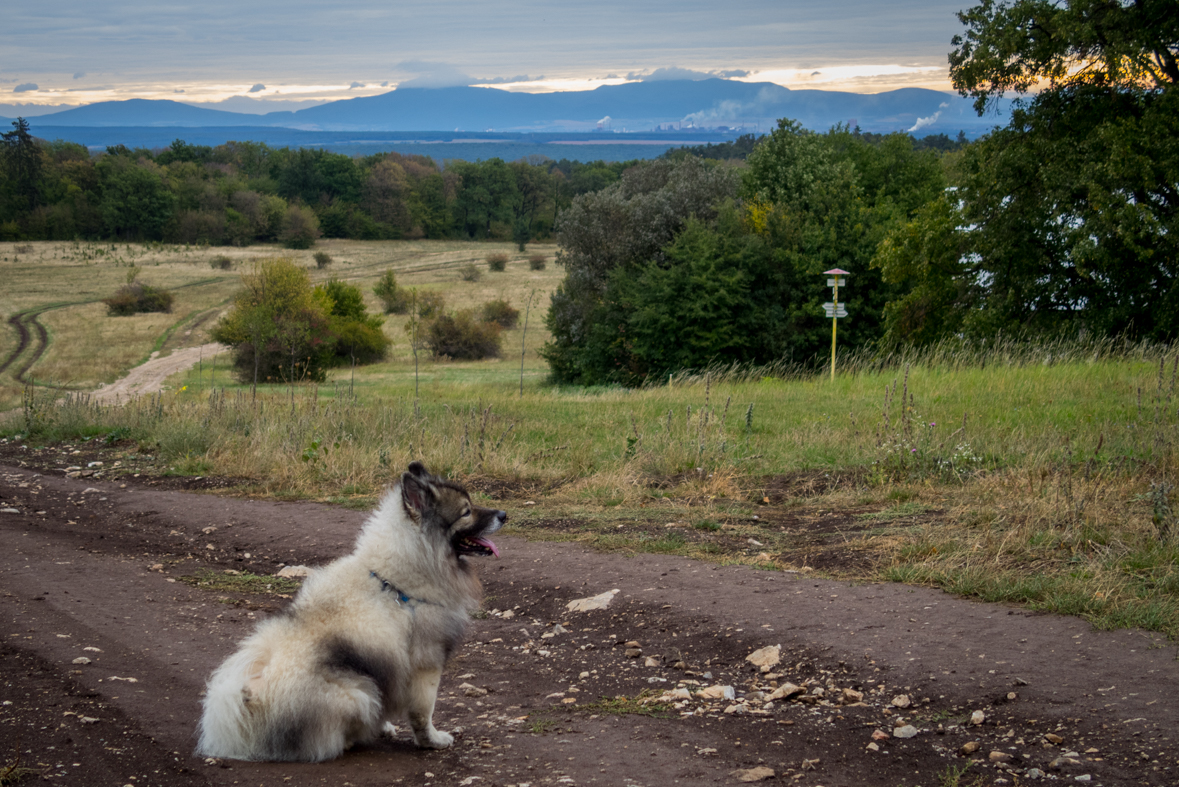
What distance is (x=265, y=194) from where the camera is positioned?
108688mm

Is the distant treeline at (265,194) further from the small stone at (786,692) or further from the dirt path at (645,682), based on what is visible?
the small stone at (786,692)


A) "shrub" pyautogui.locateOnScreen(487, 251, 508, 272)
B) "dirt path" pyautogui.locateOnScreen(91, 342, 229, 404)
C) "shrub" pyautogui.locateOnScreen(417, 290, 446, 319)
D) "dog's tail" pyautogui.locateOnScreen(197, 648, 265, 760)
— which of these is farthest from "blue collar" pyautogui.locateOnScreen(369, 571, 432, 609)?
"shrub" pyautogui.locateOnScreen(487, 251, 508, 272)

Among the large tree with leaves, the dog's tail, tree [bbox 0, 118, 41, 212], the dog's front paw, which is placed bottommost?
the dog's front paw

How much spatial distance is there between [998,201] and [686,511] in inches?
781

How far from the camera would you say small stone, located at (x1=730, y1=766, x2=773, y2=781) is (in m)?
4.15

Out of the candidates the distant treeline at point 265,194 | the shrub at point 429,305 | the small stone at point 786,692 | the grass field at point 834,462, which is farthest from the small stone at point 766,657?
the distant treeline at point 265,194

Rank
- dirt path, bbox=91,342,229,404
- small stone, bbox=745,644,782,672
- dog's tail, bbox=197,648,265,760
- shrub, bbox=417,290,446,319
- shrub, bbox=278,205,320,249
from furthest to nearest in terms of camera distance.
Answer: shrub, bbox=278,205,320,249 < shrub, bbox=417,290,446,319 < dirt path, bbox=91,342,229,404 < small stone, bbox=745,644,782,672 < dog's tail, bbox=197,648,265,760

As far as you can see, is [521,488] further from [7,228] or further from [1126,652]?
[7,228]

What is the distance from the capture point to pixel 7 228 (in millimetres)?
91375

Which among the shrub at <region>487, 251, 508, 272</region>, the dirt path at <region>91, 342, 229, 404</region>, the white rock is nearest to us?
the white rock

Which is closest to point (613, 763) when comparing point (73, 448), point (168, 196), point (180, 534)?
point (180, 534)

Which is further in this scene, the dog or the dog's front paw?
the dog's front paw

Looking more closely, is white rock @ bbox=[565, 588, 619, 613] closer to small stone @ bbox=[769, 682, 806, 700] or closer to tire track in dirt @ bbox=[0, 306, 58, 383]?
small stone @ bbox=[769, 682, 806, 700]

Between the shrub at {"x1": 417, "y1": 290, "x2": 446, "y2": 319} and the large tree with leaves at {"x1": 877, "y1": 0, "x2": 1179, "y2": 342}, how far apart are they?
118ft
